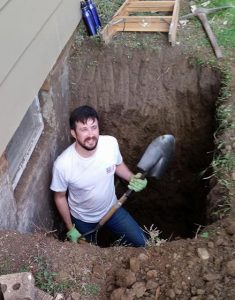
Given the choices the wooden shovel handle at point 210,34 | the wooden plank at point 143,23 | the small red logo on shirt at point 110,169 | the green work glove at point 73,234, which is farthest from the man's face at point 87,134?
the wooden shovel handle at point 210,34

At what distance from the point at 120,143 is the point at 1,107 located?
236 centimetres

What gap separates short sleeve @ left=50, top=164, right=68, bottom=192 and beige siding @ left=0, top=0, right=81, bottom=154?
762mm

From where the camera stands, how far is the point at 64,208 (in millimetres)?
4703

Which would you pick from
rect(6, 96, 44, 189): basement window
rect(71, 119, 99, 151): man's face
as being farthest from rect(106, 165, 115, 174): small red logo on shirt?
rect(6, 96, 44, 189): basement window

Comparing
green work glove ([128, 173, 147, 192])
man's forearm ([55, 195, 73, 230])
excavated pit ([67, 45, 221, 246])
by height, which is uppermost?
excavated pit ([67, 45, 221, 246])

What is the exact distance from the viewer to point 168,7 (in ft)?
18.7

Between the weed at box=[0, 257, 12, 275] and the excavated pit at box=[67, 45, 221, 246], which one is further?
the excavated pit at box=[67, 45, 221, 246]

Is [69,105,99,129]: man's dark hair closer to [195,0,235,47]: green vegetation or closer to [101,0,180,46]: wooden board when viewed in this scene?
[101,0,180,46]: wooden board

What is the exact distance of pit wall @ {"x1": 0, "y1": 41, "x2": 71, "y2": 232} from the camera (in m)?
3.89

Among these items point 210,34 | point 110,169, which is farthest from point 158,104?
point 110,169

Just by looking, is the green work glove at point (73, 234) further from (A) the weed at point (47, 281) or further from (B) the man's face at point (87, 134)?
(A) the weed at point (47, 281)

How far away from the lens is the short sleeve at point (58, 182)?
176 inches

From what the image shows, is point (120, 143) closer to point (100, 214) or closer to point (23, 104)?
point (100, 214)

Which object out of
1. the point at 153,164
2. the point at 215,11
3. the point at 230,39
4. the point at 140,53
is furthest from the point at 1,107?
the point at 215,11
